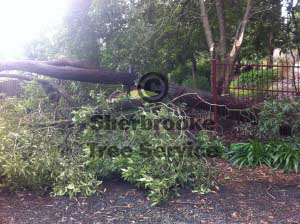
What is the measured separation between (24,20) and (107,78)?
12.2 feet

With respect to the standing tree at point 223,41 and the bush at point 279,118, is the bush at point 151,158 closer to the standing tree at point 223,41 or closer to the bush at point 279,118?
the bush at point 279,118

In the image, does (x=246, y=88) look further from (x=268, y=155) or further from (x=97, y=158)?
(x=97, y=158)

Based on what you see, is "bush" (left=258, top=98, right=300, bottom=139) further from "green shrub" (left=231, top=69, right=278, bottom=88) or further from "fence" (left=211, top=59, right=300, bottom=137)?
"green shrub" (left=231, top=69, right=278, bottom=88)

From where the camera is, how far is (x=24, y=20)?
9047 millimetres

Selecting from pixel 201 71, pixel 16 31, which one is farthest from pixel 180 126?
pixel 201 71

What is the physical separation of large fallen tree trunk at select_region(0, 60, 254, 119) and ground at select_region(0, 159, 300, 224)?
2.15 metres

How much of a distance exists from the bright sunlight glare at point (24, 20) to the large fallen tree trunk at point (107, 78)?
4.72 ft

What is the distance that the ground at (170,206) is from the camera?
376 cm

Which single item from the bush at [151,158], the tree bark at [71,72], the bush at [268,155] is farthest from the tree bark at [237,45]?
the bush at [151,158]

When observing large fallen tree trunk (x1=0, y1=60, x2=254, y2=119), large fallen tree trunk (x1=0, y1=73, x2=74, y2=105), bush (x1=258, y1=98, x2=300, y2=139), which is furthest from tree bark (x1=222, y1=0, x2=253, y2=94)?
large fallen tree trunk (x1=0, y1=73, x2=74, y2=105)

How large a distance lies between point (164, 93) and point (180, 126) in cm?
200

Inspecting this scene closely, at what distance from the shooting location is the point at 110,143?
15.4 ft

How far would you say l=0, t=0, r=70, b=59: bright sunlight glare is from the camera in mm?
7484

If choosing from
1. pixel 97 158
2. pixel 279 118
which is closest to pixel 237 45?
pixel 279 118
